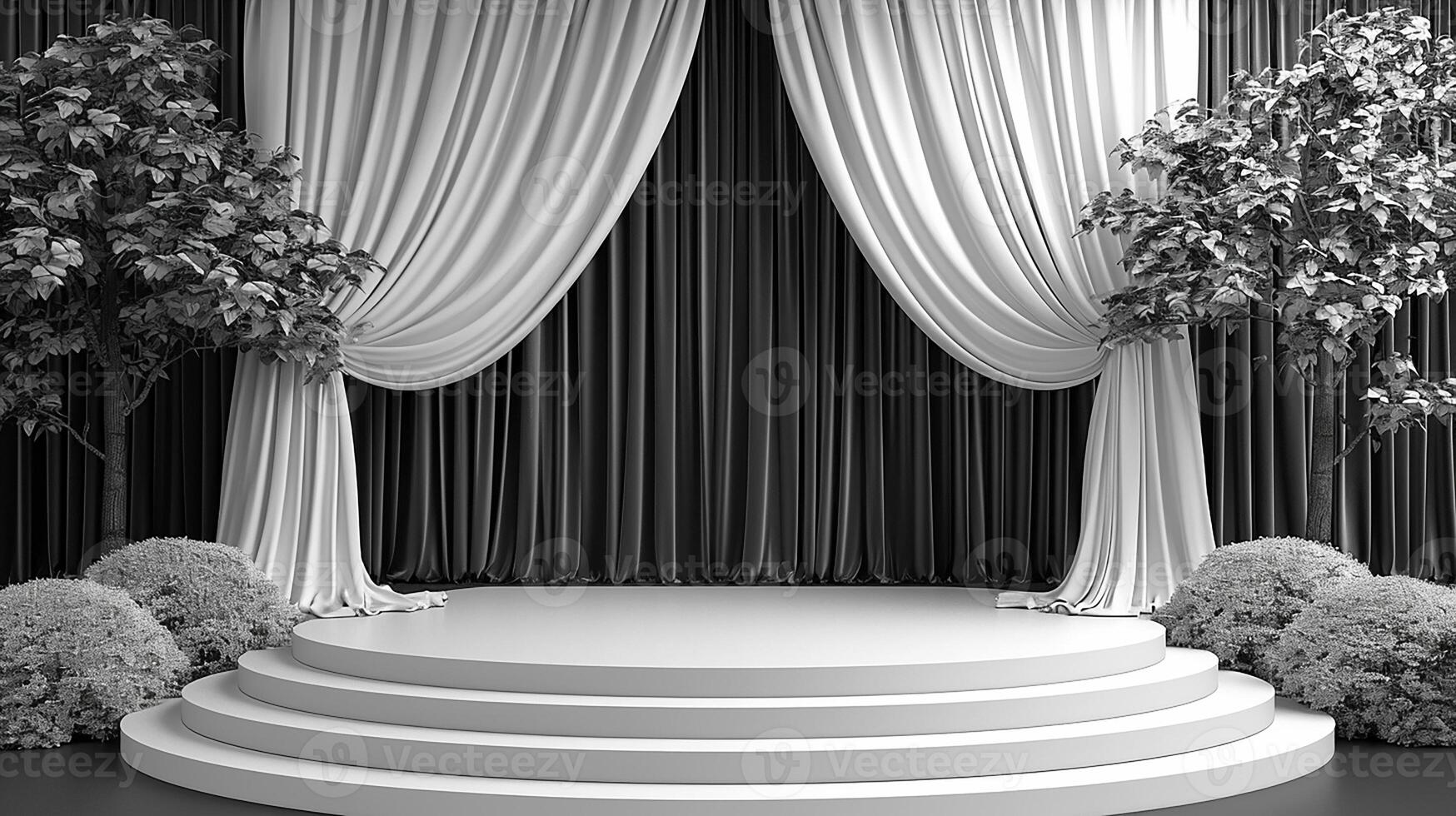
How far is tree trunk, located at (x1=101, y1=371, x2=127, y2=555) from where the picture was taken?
5301 millimetres

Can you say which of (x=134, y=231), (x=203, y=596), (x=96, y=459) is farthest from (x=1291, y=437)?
(x=96, y=459)

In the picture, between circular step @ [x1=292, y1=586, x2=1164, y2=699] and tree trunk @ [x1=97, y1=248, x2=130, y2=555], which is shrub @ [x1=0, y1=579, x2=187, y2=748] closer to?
circular step @ [x1=292, y1=586, x2=1164, y2=699]

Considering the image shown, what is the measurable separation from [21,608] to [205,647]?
67 centimetres

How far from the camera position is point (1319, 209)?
16.5 ft

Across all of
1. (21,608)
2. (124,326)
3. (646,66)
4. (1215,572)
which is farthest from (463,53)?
(1215,572)

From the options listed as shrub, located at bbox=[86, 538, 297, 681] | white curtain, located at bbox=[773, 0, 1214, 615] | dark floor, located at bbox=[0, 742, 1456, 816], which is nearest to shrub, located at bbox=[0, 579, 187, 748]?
dark floor, located at bbox=[0, 742, 1456, 816]

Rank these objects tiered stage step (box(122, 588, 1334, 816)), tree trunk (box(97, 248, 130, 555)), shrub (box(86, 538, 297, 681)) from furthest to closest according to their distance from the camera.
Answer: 1. tree trunk (box(97, 248, 130, 555))
2. shrub (box(86, 538, 297, 681))
3. tiered stage step (box(122, 588, 1334, 816))

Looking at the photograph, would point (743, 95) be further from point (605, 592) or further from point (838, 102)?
point (605, 592)

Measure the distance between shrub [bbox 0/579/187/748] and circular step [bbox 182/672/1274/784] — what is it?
489mm

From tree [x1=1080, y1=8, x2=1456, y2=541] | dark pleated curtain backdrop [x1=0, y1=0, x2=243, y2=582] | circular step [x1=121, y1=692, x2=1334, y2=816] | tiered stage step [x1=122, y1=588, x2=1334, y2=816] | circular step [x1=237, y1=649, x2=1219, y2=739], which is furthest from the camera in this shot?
dark pleated curtain backdrop [x1=0, y1=0, x2=243, y2=582]

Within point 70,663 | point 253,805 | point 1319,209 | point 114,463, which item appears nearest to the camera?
point 253,805

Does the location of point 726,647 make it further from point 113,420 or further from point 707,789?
point 113,420

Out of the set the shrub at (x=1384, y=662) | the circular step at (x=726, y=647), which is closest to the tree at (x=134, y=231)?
the circular step at (x=726, y=647)

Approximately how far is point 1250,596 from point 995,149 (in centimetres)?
213
